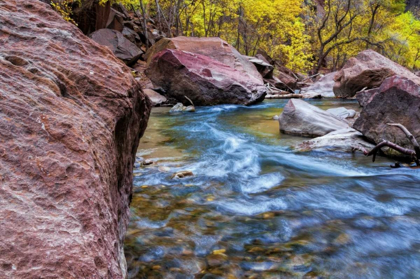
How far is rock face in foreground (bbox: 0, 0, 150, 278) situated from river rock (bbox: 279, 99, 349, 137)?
19.4ft

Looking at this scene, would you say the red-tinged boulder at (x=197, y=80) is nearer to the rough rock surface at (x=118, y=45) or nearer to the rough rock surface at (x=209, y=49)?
the rough rock surface at (x=209, y=49)

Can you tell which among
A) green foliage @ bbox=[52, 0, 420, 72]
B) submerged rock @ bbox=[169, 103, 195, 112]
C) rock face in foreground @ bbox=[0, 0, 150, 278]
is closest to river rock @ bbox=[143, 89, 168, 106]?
submerged rock @ bbox=[169, 103, 195, 112]

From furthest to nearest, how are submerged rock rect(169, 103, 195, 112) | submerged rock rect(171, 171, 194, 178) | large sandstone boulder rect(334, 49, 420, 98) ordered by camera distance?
large sandstone boulder rect(334, 49, 420, 98)
submerged rock rect(169, 103, 195, 112)
submerged rock rect(171, 171, 194, 178)

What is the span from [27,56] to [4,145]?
878 mm

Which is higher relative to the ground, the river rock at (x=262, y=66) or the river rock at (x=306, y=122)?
the river rock at (x=262, y=66)

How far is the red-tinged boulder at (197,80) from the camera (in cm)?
1299

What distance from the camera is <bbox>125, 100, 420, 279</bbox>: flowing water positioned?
2539 millimetres

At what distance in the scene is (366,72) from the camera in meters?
15.5

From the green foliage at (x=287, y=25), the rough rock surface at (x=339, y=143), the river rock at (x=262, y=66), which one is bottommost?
the rough rock surface at (x=339, y=143)

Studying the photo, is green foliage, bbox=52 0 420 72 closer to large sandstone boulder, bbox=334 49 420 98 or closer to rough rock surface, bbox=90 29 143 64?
rough rock surface, bbox=90 29 143 64

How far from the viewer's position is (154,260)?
252 centimetres

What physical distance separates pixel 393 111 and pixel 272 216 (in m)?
3.79

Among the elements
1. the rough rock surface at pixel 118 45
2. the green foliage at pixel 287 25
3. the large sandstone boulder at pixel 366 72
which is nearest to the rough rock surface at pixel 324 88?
the large sandstone boulder at pixel 366 72

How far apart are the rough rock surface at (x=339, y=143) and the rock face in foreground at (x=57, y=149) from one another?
479 centimetres
